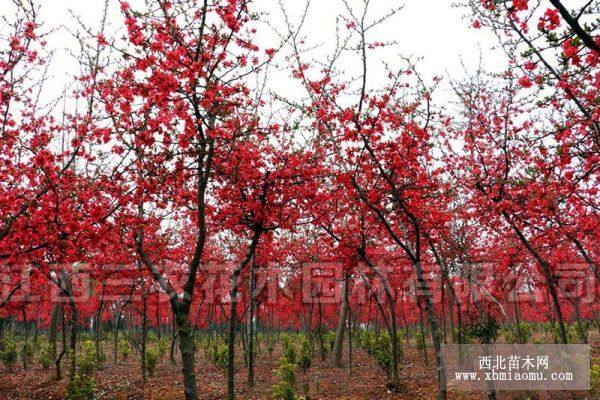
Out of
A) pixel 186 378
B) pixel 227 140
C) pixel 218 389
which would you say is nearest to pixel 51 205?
pixel 227 140

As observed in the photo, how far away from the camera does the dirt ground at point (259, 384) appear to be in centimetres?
1109

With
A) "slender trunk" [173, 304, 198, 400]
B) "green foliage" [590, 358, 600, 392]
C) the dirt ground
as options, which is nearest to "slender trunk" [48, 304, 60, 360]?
the dirt ground

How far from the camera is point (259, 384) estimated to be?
13.4m

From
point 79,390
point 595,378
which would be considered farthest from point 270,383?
point 595,378

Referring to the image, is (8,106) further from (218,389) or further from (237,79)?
(218,389)

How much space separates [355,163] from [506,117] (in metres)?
3.88

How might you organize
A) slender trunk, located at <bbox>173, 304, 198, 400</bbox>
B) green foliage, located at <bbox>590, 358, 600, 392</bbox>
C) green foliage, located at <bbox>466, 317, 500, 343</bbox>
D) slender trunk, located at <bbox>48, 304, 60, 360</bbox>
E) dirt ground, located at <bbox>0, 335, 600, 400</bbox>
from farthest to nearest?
slender trunk, located at <bbox>48, 304, 60, 360</bbox> → green foliage, located at <bbox>466, 317, 500, 343</bbox> → dirt ground, located at <bbox>0, 335, 600, 400</bbox> → green foliage, located at <bbox>590, 358, 600, 392</bbox> → slender trunk, located at <bbox>173, 304, 198, 400</bbox>

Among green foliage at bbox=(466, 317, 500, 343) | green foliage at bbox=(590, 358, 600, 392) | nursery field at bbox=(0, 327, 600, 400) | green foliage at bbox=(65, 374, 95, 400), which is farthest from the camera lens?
green foliage at bbox=(466, 317, 500, 343)

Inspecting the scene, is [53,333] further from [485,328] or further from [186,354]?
[485,328]

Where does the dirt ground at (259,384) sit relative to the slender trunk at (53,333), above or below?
below

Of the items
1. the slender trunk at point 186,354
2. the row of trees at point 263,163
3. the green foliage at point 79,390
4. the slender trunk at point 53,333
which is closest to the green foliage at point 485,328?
the row of trees at point 263,163

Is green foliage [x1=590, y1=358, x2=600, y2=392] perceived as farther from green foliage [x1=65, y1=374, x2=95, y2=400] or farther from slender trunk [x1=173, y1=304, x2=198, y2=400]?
green foliage [x1=65, y1=374, x2=95, y2=400]

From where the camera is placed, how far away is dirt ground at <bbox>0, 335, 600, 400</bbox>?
11094 millimetres

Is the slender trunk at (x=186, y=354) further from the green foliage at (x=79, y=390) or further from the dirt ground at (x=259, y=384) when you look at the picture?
the green foliage at (x=79, y=390)
